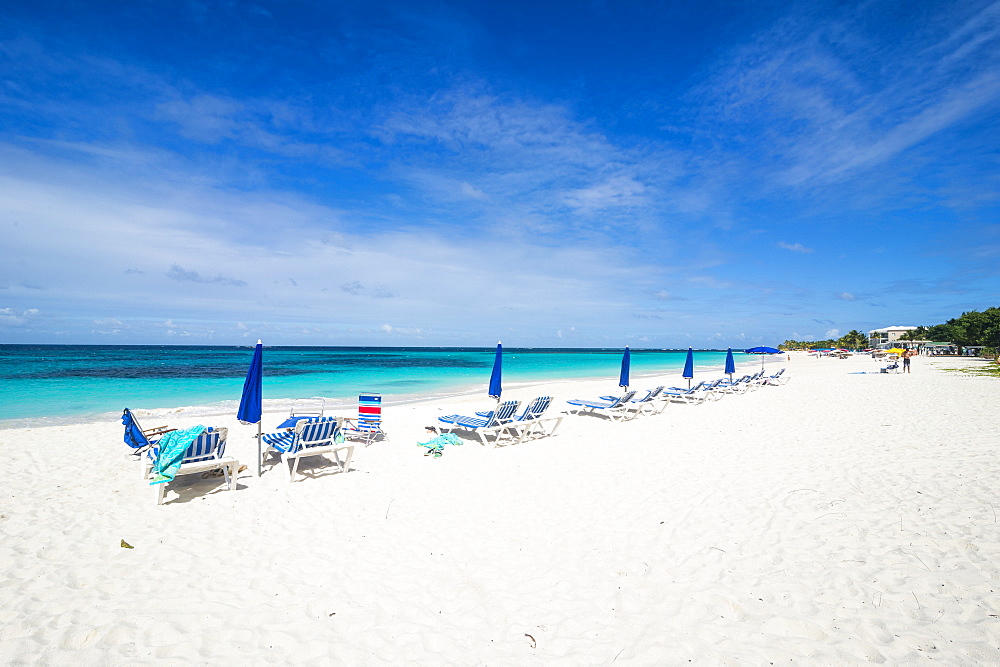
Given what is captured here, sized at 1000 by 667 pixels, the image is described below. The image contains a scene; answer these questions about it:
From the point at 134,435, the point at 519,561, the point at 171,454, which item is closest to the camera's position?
the point at 519,561

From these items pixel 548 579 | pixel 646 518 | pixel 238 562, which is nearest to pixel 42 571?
pixel 238 562

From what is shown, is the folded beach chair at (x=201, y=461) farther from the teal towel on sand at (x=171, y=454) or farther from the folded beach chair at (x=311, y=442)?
the folded beach chair at (x=311, y=442)

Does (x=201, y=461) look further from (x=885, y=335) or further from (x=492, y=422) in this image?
(x=885, y=335)

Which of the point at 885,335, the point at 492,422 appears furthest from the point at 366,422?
the point at 885,335

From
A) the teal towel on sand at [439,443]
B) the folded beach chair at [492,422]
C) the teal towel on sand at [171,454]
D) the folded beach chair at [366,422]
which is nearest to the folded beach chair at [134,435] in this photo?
the teal towel on sand at [171,454]

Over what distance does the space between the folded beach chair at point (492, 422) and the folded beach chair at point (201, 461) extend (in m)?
4.00

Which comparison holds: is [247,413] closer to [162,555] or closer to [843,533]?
[162,555]

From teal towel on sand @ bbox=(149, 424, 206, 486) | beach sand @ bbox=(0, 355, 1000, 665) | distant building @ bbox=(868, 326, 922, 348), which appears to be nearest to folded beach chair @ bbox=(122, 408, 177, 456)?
beach sand @ bbox=(0, 355, 1000, 665)

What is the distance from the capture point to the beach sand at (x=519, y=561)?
2893mm

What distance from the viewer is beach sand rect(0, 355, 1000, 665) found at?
2893 millimetres

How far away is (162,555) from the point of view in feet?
13.3

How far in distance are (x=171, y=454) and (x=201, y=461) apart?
37 centimetres

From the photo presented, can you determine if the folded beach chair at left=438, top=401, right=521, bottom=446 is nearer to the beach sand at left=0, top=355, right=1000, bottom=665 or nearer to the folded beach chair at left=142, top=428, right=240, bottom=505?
the beach sand at left=0, top=355, right=1000, bottom=665

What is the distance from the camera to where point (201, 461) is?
6.09 metres
